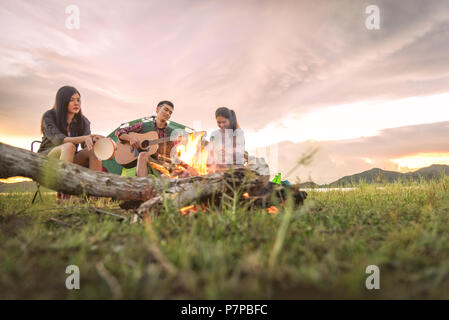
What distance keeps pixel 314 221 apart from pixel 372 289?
1669 mm

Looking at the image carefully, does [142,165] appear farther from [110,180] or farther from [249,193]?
[249,193]

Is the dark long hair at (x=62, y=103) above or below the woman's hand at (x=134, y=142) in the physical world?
above

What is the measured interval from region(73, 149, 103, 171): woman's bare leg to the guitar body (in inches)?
54.4

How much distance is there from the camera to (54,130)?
Result: 5.79 metres

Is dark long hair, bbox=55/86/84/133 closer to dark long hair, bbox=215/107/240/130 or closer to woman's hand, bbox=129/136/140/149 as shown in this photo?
woman's hand, bbox=129/136/140/149

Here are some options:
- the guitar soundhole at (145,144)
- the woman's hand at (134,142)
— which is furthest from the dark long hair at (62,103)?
the guitar soundhole at (145,144)

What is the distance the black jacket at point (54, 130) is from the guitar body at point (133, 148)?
4.40 ft

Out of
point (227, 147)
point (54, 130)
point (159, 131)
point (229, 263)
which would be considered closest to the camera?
point (229, 263)

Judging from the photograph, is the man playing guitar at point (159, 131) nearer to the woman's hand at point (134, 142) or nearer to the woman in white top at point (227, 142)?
the woman's hand at point (134, 142)

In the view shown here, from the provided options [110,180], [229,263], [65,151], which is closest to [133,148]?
[65,151]

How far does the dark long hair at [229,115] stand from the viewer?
23.5 ft

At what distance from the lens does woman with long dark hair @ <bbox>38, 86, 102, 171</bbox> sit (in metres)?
5.73

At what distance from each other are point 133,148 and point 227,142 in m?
3.02
